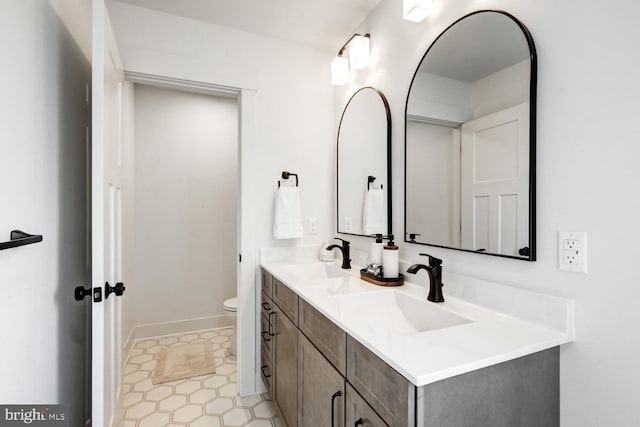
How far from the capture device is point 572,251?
910 millimetres

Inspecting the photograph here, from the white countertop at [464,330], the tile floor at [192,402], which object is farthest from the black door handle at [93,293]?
the tile floor at [192,402]

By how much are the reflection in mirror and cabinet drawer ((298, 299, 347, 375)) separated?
67 centimetres

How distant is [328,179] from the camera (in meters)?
2.30

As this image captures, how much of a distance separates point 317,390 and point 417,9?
1678 mm

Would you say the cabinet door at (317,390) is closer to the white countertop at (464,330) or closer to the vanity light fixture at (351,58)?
the white countertop at (464,330)

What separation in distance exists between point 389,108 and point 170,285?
101 inches

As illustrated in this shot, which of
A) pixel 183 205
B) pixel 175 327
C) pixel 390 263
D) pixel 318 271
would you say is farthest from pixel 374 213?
pixel 175 327

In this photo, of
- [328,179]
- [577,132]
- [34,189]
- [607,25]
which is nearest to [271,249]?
[328,179]

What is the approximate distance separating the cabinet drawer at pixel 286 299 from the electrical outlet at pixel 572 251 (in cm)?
101

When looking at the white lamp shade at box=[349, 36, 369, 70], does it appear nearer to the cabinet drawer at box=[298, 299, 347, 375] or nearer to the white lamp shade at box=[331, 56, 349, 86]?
the white lamp shade at box=[331, 56, 349, 86]

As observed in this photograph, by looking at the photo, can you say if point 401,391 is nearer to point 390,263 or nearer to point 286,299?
point 390,263

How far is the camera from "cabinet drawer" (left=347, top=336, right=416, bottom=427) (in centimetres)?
73

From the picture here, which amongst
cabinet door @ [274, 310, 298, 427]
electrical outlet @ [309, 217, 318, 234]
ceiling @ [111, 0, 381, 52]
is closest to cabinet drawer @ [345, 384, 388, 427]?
cabinet door @ [274, 310, 298, 427]

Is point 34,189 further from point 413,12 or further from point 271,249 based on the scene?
point 413,12
